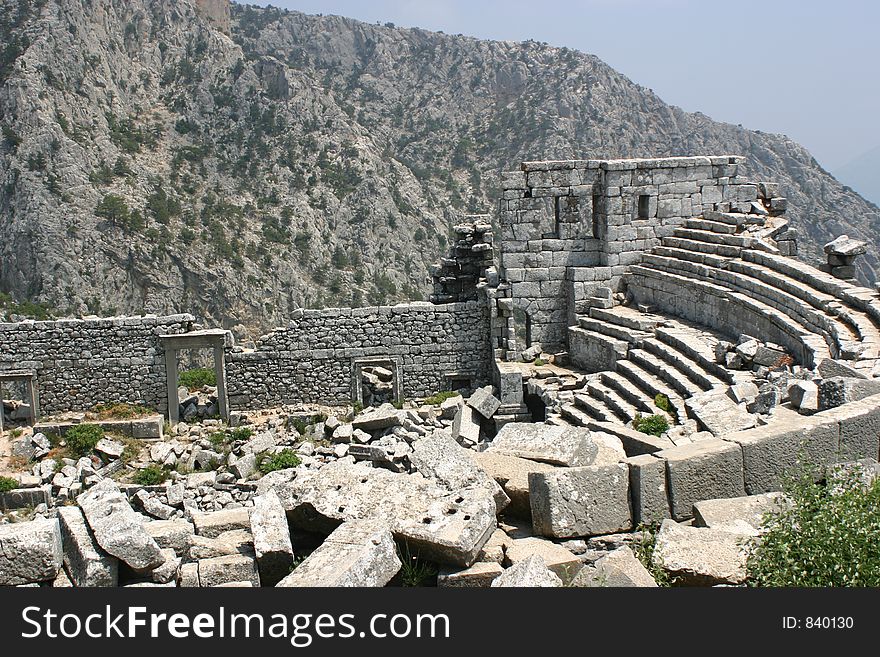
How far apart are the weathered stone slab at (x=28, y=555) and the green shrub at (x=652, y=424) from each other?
7.66 m

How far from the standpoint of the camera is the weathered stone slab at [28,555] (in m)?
6.94

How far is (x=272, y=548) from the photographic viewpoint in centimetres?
722

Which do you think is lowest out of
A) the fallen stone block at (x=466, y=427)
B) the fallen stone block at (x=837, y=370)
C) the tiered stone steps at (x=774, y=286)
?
the fallen stone block at (x=466, y=427)

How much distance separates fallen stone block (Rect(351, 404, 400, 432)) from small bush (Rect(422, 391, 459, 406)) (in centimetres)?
177

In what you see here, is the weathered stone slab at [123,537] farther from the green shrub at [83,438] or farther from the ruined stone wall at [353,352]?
the ruined stone wall at [353,352]

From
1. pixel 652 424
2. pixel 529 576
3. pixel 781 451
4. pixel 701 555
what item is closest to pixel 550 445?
pixel 781 451

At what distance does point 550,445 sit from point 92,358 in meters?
13.2

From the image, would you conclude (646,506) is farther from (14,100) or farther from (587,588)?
(14,100)

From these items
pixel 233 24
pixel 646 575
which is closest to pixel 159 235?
pixel 233 24

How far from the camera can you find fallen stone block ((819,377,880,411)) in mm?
9461

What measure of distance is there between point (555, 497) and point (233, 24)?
68855 mm

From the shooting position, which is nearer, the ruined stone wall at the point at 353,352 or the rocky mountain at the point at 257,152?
the ruined stone wall at the point at 353,352

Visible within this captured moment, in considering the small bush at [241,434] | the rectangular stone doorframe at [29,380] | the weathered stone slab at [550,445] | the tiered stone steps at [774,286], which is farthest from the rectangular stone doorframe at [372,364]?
the weathered stone slab at [550,445]

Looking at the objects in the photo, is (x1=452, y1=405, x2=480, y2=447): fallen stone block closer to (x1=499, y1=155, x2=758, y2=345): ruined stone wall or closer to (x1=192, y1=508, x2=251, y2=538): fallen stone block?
(x1=499, y1=155, x2=758, y2=345): ruined stone wall
